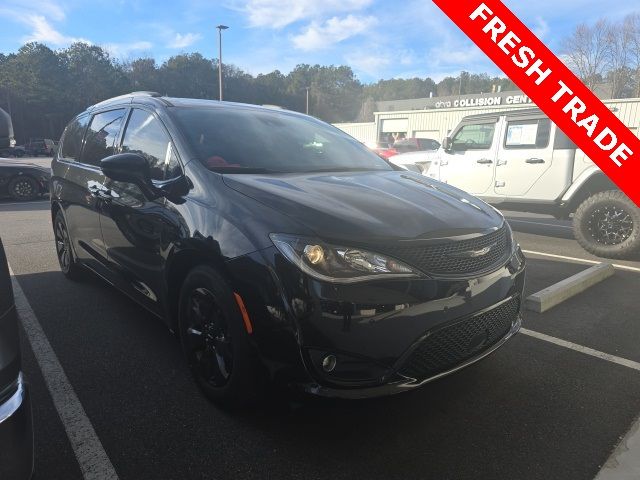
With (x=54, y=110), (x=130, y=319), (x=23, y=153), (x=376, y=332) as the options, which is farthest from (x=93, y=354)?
(x=54, y=110)

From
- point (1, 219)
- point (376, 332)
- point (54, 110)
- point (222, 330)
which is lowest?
point (1, 219)

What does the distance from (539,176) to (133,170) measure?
6091 mm

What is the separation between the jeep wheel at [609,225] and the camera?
239 inches

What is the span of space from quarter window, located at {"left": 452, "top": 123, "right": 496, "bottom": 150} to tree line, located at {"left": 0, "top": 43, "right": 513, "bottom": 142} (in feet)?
147

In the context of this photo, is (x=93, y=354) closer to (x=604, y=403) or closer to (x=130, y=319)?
(x=130, y=319)

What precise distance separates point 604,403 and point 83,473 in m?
2.76

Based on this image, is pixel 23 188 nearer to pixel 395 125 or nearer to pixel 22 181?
pixel 22 181

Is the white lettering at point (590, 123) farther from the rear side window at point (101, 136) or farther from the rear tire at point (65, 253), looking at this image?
the rear tire at point (65, 253)

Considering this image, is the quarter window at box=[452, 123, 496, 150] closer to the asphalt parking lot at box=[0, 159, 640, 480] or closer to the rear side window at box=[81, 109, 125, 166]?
the asphalt parking lot at box=[0, 159, 640, 480]

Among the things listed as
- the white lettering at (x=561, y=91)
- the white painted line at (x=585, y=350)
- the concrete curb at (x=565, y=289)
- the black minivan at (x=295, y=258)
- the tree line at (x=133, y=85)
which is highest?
the tree line at (x=133, y=85)

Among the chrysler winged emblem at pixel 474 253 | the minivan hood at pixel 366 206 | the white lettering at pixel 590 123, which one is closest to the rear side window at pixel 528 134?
the white lettering at pixel 590 123

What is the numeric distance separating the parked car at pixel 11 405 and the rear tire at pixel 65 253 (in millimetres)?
3277

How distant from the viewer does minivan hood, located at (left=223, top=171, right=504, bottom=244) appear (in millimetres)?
2143

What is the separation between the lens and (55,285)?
4.74 m
